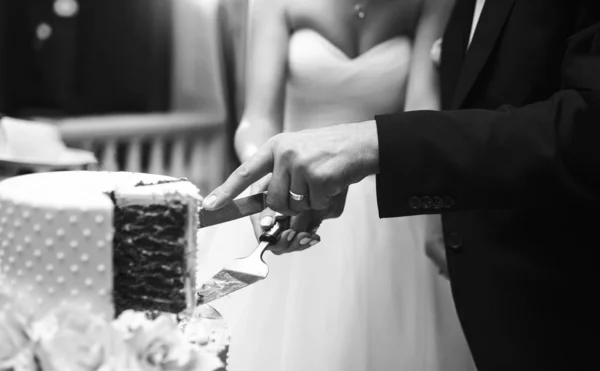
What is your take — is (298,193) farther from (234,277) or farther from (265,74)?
(265,74)

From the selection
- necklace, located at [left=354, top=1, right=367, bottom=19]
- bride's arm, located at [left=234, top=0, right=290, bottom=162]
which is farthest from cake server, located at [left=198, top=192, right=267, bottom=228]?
necklace, located at [left=354, top=1, right=367, bottom=19]

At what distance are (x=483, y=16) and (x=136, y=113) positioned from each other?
109 cm

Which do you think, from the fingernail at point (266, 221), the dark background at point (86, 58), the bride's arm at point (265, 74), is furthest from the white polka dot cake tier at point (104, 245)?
the dark background at point (86, 58)

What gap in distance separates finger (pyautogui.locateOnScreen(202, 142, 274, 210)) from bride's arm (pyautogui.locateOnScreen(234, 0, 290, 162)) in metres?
0.58

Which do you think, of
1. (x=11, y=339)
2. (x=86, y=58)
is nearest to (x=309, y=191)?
(x=11, y=339)

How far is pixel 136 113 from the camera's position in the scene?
5.64ft

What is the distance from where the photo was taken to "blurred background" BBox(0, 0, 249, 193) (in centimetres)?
154

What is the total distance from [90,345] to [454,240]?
1.96 feet

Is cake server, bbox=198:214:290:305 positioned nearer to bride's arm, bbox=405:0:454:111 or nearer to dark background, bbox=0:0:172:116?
bride's arm, bbox=405:0:454:111

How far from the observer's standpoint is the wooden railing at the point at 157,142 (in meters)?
1.55

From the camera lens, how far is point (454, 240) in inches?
37.6

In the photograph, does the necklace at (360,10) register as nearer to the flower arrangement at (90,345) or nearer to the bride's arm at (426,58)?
the bride's arm at (426,58)

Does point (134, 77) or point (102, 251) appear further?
point (134, 77)

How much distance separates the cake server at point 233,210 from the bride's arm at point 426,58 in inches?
23.4
